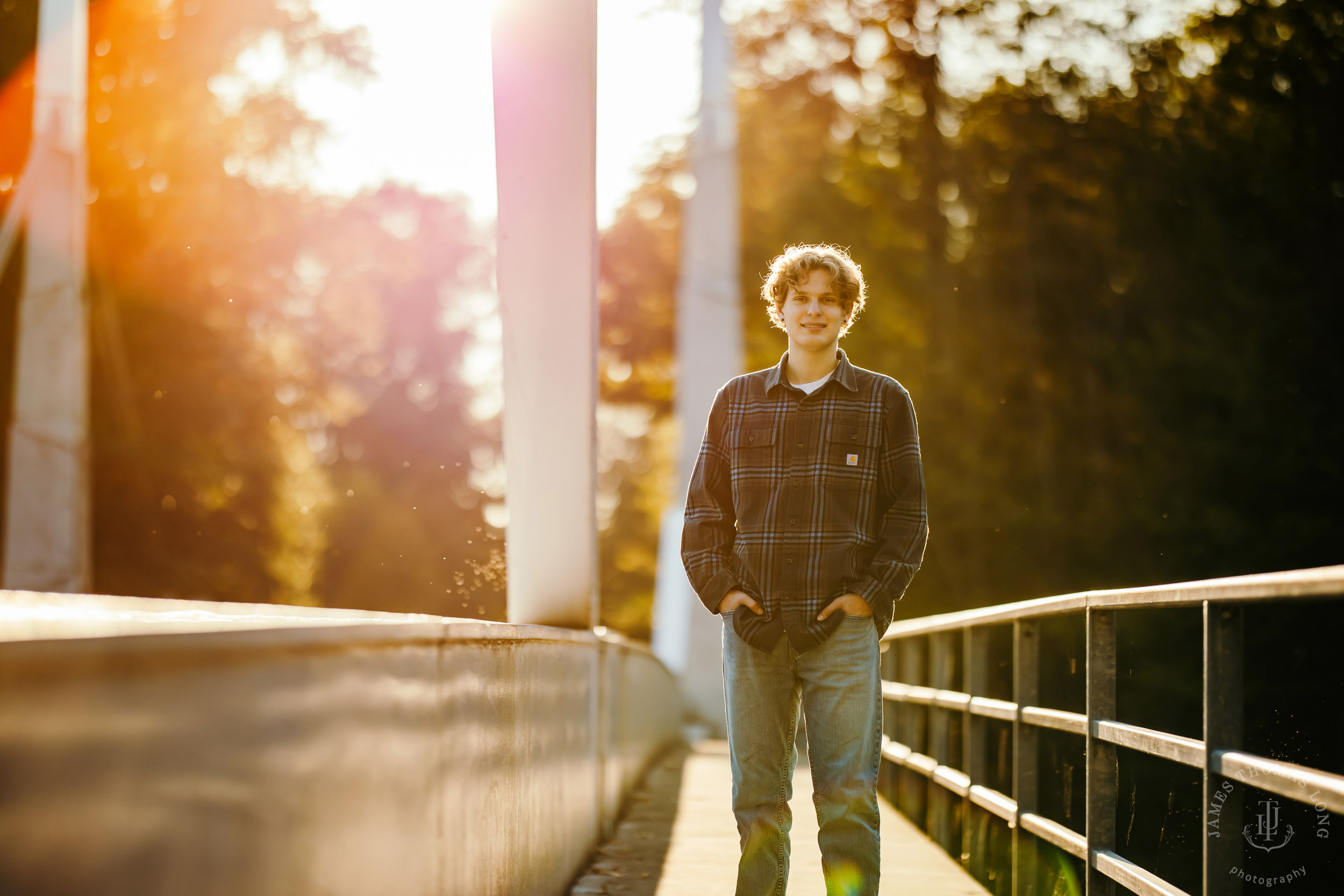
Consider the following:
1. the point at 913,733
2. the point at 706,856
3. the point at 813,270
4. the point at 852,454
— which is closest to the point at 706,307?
the point at 913,733

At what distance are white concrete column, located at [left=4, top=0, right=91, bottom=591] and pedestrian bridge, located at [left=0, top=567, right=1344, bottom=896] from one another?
318 inches

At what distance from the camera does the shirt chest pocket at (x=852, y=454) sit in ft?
12.1

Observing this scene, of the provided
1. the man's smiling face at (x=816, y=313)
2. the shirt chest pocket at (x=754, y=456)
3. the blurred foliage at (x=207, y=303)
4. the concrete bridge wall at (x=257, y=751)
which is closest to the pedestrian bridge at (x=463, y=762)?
the concrete bridge wall at (x=257, y=751)

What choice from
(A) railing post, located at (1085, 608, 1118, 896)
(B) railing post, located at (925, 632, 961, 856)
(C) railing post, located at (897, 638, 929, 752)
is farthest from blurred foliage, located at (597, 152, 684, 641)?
(A) railing post, located at (1085, 608, 1118, 896)

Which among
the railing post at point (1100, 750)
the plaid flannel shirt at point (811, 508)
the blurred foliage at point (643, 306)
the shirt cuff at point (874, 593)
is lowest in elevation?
the railing post at point (1100, 750)

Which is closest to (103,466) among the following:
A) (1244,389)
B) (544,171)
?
(544,171)

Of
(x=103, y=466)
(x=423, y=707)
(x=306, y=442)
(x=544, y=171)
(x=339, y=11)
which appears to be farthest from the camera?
(x=306, y=442)

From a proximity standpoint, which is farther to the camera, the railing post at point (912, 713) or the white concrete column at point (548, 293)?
the railing post at point (912, 713)

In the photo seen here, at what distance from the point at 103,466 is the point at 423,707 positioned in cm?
1402

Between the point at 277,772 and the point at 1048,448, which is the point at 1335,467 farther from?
the point at 277,772

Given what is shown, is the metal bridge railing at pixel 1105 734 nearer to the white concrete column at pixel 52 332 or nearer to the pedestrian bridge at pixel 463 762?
the pedestrian bridge at pixel 463 762

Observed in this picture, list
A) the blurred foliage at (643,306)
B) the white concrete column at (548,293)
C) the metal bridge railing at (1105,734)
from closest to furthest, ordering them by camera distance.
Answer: the metal bridge railing at (1105,734) < the white concrete column at (548,293) < the blurred foliage at (643,306)

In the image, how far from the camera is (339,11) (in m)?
17.6

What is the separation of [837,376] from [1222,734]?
4.04 feet
